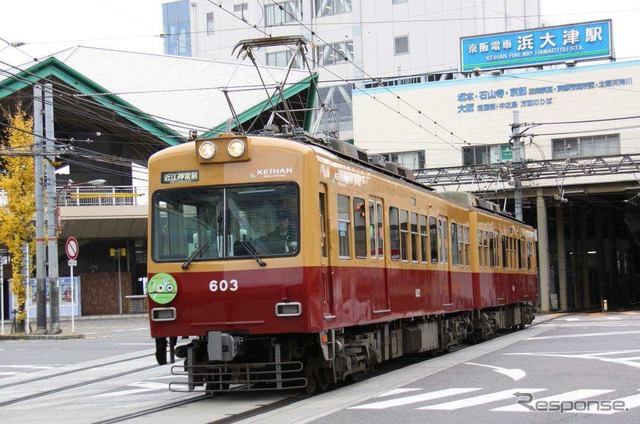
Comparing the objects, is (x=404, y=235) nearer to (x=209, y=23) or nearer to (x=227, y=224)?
(x=227, y=224)

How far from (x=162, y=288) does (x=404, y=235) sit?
4.93m

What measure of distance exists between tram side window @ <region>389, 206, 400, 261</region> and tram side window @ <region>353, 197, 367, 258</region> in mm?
1306

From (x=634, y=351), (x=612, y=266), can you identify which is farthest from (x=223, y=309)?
(x=612, y=266)

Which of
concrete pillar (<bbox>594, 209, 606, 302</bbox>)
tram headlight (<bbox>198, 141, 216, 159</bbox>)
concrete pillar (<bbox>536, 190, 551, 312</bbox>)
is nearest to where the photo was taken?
tram headlight (<bbox>198, 141, 216, 159</bbox>)

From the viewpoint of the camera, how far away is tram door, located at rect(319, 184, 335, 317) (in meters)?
11.6

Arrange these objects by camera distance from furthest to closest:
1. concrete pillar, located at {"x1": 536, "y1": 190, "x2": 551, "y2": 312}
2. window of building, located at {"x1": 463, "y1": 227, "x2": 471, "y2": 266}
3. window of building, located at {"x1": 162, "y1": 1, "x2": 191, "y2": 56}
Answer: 1. window of building, located at {"x1": 162, "y1": 1, "x2": 191, "y2": 56}
2. concrete pillar, located at {"x1": 536, "y1": 190, "x2": 551, "y2": 312}
3. window of building, located at {"x1": 463, "y1": 227, "x2": 471, "y2": 266}

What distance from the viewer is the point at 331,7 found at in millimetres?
69750

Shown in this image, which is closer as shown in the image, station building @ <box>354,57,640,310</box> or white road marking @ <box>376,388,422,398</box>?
white road marking @ <box>376,388,422,398</box>

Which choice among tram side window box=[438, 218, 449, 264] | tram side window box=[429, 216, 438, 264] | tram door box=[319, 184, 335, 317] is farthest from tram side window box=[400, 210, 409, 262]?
tram door box=[319, 184, 335, 317]

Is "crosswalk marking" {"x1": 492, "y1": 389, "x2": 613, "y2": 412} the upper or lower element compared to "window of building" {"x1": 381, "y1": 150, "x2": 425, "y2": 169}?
lower

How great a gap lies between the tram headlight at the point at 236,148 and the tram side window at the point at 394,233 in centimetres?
372

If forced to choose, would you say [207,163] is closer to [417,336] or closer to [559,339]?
[417,336]

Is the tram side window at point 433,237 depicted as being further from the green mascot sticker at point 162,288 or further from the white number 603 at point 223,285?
the green mascot sticker at point 162,288

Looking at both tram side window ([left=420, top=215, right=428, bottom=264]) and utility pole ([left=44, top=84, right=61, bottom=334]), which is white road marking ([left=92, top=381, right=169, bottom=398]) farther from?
utility pole ([left=44, top=84, right=61, bottom=334])
